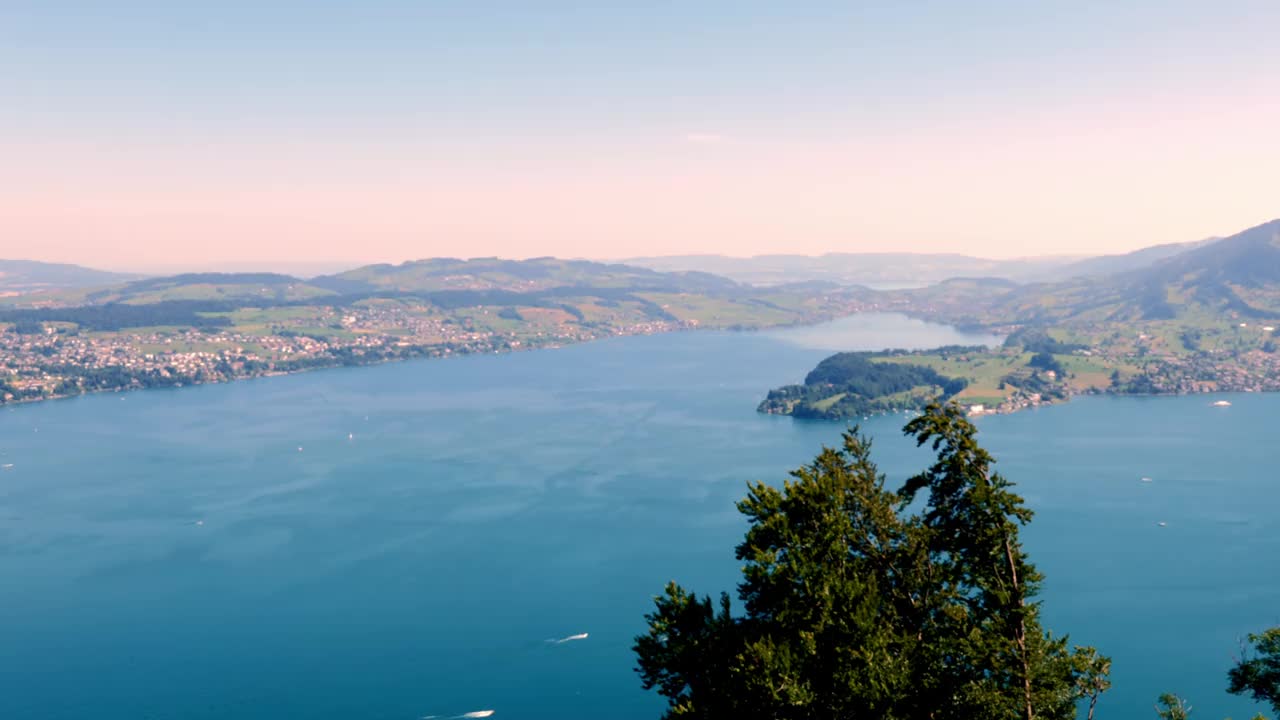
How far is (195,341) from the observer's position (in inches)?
7702

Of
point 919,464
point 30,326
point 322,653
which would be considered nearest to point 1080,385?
point 919,464

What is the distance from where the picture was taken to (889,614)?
21172 mm

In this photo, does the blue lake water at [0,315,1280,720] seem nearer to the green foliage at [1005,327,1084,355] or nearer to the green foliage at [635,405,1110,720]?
the green foliage at [635,405,1110,720]

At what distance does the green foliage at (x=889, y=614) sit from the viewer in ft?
60.3

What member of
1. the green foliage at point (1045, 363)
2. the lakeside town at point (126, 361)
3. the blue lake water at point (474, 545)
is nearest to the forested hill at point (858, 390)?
the blue lake water at point (474, 545)

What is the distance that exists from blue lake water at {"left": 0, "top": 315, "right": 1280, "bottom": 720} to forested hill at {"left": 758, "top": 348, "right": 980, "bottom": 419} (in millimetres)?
4772

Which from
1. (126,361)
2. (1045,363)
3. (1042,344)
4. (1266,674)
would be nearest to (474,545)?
(1266,674)

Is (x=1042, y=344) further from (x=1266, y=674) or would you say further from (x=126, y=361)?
(x=126, y=361)

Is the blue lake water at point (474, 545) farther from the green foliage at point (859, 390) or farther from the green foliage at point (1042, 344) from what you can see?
the green foliage at point (1042, 344)

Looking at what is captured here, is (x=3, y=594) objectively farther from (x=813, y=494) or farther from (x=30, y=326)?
(x=30, y=326)

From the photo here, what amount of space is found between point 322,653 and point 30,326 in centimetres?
18926

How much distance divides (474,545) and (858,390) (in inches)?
3007

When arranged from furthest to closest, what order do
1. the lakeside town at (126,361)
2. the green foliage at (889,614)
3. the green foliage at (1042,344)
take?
the green foliage at (1042,344)
the lakeside town at (126,361)
the green foliage at (889,614)

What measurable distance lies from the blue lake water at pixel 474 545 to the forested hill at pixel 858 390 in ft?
15.7
